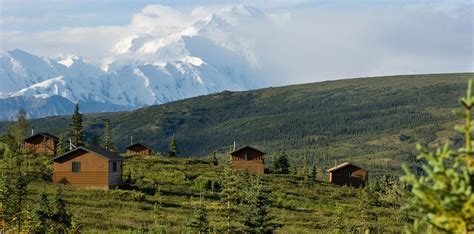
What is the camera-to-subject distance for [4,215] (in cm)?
3150

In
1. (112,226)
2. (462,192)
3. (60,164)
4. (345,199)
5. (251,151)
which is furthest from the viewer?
(251,151)

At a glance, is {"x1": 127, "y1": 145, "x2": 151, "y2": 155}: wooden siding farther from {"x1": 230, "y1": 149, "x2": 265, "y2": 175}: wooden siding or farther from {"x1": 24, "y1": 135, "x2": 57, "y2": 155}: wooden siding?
{"x1": 24, "y1": 135, "x2": 57, "y2": 155}: wooden siding

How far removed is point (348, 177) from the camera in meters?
98.9

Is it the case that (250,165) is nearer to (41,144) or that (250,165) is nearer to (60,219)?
(41,144)

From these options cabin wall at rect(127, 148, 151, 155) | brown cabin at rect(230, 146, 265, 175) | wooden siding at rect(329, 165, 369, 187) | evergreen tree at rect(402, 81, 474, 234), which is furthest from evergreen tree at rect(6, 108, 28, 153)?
evergreen tree at rect(402, 81, 474, 234)

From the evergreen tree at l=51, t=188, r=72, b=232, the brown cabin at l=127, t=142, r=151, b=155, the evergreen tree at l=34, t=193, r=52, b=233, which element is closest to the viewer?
the evergreen tree at l=34, t=193, r=52, b=233

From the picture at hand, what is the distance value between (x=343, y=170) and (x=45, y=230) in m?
71.3

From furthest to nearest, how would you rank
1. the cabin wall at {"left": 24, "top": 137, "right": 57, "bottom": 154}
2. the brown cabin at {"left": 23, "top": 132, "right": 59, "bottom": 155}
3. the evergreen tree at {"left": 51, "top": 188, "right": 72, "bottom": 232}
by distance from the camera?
the brown cabin at {"left": 23, "top": 132, "right": 59, "bottom": 155} → the cabin wall at {"left": 24, "top": 137, "right": 57, "bottom": 154} → the evergreen tree at {"left": 51, "top": 188, "right": 72, "bottom": 232}

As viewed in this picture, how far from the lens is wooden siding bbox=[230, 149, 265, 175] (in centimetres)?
9556

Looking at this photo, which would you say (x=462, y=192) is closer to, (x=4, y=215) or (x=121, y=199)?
(x=4, y=215)

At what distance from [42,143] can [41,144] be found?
0.54 ft

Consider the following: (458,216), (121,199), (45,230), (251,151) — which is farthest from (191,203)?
(458,216)

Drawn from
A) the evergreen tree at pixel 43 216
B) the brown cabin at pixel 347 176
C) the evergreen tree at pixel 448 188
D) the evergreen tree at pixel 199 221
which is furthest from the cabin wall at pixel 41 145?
the evergreen tree at pixel 448 188

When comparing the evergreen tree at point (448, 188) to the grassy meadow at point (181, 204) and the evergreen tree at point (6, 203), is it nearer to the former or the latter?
the grassy meadow at point (181, 204)
